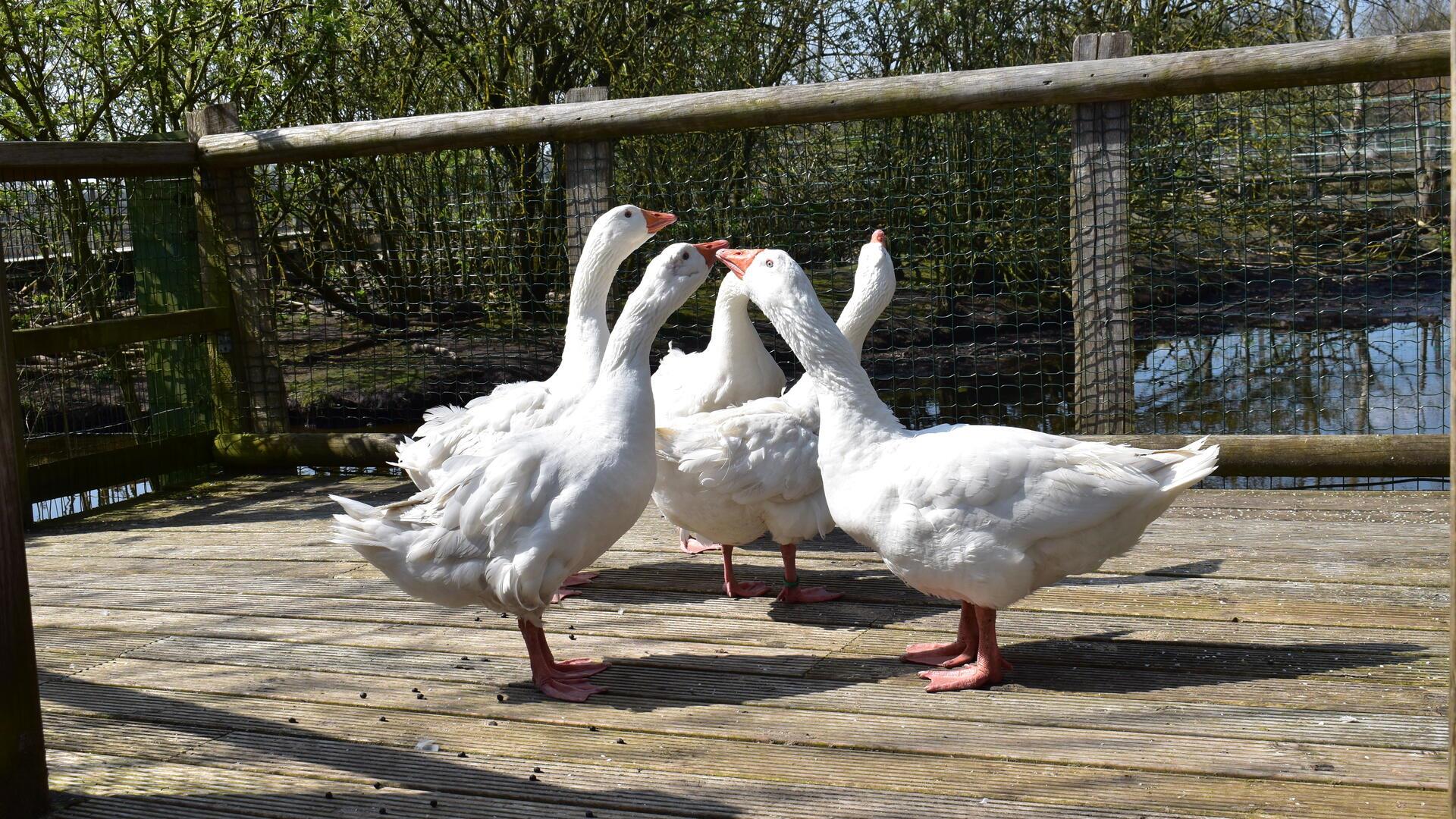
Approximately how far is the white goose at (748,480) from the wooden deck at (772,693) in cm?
24

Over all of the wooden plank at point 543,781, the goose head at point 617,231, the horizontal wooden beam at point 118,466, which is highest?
the goose head at point 617,231

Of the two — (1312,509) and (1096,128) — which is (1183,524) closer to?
(1312,509)

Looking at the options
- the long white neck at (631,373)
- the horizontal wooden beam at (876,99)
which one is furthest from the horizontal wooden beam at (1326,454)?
the long white neck at (631,373)

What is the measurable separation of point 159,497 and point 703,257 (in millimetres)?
3999

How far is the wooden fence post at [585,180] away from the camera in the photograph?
620 centimetres

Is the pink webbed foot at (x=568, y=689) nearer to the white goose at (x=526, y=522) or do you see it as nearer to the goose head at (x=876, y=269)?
the white goose at (x=526, y=522)

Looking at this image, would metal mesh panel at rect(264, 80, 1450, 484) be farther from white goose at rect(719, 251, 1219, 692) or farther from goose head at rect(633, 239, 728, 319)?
white goose at rect(719, 251, 1219, 692)

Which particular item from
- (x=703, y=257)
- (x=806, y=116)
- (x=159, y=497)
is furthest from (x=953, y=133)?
(x=159, y=497)

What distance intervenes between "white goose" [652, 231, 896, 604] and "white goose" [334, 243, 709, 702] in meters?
0.55

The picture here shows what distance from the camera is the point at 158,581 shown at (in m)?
4.92

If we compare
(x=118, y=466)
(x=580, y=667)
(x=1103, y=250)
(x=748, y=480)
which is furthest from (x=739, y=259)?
(x=118, y=466)

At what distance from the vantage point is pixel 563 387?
4.70m

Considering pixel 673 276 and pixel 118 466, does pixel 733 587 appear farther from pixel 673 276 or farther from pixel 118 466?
pixel 118 466

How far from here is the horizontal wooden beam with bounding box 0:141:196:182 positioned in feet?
19.0
